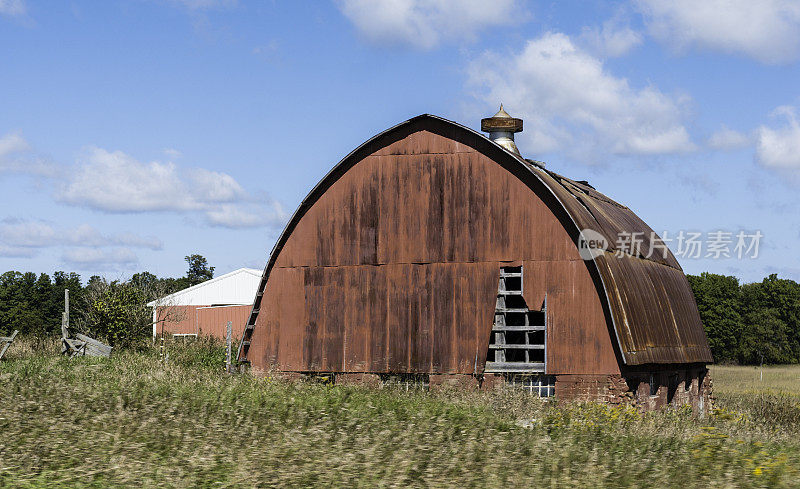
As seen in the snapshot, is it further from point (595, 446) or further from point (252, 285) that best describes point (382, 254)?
point (252, 285)

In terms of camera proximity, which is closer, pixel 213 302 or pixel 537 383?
pixel 537 383

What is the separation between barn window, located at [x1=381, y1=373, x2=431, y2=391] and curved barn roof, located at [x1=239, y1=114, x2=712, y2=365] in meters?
4.67

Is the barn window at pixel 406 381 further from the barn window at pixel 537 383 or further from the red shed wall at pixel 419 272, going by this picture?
the barn window at pixel 537 383

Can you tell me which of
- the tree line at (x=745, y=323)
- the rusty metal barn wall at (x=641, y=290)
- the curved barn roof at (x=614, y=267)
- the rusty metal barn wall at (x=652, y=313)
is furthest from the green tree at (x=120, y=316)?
the tree line at (x=745, y=323)

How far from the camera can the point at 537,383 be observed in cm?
2231

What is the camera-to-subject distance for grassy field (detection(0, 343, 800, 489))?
33.3 feet

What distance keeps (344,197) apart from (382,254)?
6.63ft

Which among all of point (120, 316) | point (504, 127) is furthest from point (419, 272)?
point (120, 316)

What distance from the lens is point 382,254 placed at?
24.0m

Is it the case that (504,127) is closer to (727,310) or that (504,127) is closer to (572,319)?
(572,319)

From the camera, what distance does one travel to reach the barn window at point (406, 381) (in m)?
23.0

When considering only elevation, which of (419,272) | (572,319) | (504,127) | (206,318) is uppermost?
(504,127)

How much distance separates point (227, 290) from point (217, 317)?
20.1 ft

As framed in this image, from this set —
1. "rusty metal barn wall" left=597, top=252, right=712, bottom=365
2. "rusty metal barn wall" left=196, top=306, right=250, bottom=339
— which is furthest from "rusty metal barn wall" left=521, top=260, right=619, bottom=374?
"rusty metal barn wall" left=196, top=306, right=250, bottom=339
